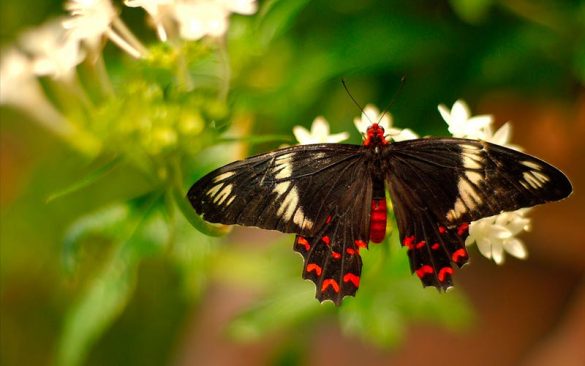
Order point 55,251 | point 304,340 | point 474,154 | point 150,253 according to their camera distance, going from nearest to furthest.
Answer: point 474,154 → point 150,253 → point 304,340 → point 55,251

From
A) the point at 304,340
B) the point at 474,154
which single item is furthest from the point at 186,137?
the point at 304,340

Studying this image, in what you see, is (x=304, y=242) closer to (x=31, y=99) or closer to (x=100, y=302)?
(x=100, y=302)

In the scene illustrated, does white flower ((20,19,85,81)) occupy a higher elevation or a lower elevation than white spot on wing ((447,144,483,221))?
higher

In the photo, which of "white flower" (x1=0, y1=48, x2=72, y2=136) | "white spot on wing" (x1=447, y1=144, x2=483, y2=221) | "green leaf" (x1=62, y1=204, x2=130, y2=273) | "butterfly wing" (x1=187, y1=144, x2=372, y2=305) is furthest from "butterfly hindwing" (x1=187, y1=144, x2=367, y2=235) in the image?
"white flower" (x1=0, y1=48, x2=72, y2=136)

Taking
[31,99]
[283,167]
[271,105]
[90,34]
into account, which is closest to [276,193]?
[283,167]

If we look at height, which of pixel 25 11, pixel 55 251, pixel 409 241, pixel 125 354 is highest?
pixel 25 11

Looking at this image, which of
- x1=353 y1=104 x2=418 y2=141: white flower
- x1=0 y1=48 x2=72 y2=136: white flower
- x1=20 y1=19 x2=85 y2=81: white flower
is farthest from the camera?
x1=0 y1=48 x2=72 y2=136: white flower

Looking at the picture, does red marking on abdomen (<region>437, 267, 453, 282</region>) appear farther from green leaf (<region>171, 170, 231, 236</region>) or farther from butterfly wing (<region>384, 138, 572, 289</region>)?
green leaf (<region>171, 170, 231, 236</region>)

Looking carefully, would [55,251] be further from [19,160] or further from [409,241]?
[409,241]

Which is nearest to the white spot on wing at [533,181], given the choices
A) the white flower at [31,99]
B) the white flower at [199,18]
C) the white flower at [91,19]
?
the white flower at [199,18]
